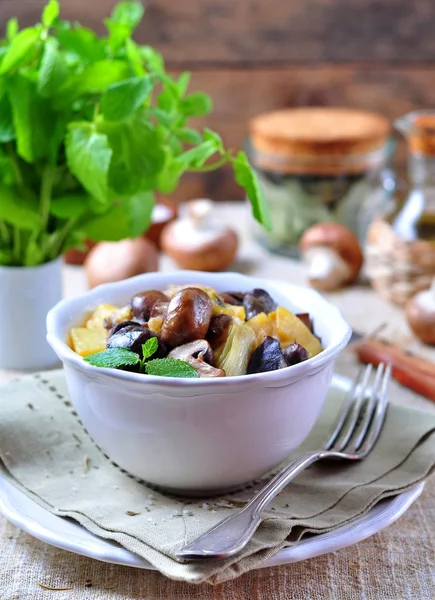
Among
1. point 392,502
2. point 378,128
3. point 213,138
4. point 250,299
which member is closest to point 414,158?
point 378,128

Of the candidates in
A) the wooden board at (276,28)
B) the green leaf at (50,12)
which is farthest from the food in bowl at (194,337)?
the wooden board at (276,28)

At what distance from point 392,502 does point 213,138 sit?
1.86 feet

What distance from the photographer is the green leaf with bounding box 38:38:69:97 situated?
1.17 meters

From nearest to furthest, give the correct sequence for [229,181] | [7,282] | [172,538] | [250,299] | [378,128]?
[172,538] → [250,299] → [7,282] → [378,128] → [229,181]

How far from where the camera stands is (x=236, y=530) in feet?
2.64

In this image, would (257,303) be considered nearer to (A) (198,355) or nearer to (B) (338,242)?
(A) (198,355)

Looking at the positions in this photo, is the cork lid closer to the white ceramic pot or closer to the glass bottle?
the glass bottle

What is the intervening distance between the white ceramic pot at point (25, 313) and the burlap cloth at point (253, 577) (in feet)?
1.55

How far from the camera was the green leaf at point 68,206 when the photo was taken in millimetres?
1276

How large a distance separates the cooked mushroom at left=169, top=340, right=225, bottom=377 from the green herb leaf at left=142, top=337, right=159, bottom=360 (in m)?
0.03

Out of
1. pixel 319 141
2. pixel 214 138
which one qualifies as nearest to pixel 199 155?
pixel 214 138

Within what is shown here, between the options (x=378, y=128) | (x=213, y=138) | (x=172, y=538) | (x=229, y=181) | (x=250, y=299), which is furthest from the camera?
(x=229, y=181)

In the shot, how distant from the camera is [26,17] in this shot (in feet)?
9.05

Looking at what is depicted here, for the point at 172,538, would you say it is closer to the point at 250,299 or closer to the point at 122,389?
the point at 122,389
